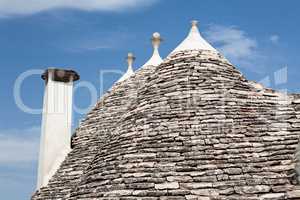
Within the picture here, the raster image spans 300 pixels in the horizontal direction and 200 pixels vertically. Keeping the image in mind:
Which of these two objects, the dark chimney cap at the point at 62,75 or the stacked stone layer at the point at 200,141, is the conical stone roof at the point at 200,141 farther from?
the dark chimney cap at the point at 62,75

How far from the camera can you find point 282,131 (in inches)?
388

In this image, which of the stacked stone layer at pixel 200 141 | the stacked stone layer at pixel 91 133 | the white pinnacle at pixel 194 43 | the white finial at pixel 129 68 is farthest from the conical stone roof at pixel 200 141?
the white finial at pixel 129 68

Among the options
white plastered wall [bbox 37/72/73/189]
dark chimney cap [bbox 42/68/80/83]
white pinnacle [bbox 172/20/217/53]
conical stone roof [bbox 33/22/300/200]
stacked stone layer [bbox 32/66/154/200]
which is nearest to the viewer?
conical stone roof [bbox 33/22/300/200]

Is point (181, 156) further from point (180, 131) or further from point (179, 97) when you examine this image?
point (179, 97)

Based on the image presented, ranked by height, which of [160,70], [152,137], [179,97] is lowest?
[152,137]

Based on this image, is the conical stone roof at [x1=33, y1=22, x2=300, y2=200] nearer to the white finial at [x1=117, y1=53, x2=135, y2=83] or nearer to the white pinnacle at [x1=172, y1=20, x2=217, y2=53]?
the white pinnacle at [x1=172, y1=20, x2=217, y2=53]

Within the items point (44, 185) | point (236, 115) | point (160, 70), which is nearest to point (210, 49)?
point (160, 70)

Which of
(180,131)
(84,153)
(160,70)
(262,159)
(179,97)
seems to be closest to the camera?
(262,159)

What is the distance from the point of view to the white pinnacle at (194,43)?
39.0 feet

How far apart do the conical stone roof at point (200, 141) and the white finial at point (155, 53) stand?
3828mm

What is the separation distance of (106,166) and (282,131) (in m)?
3.36

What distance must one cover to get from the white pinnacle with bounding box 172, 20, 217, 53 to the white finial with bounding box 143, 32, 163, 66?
3.47m

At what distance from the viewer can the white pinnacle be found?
1188cm

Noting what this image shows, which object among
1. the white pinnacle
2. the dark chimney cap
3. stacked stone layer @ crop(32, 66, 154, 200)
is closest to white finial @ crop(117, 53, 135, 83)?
stacked stone layer @ crop(32, 66, 154, 200)
